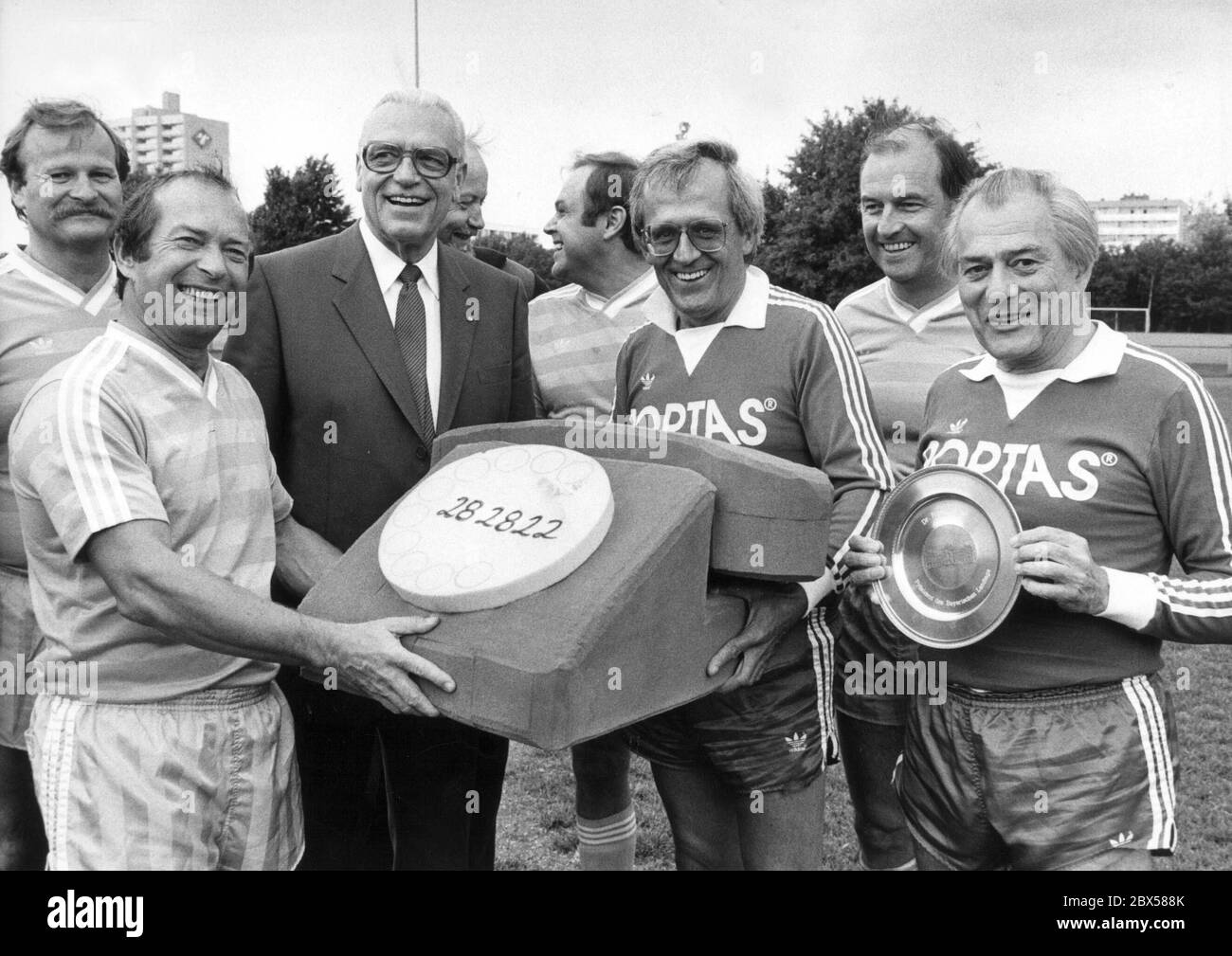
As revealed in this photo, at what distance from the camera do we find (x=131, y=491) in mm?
2016

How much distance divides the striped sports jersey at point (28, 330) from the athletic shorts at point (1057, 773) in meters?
2.26

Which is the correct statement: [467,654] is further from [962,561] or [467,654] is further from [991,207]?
[991,207]

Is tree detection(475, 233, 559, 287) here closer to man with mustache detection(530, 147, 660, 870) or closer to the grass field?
the grass field

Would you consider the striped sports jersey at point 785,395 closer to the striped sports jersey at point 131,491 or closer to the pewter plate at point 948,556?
the pewter plate at point 948,556

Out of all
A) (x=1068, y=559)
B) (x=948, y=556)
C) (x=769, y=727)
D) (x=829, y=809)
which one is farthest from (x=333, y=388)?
(x=829, y=809)

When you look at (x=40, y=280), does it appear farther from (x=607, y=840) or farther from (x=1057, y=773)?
(x=1057, y=773)

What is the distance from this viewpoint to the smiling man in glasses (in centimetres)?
244

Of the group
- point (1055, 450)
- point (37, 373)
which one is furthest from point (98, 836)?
point (1055, 450)

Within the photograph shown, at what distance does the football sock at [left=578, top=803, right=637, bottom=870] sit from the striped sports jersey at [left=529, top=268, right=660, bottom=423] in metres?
1.38

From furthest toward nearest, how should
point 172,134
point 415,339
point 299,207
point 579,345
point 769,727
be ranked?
1. point 299,207
2. point 172,134
3. point 579,345
4. point 415,339
5. point 769,727

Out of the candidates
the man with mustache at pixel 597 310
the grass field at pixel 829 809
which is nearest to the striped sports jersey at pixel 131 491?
the man with mustache at pixel 597 310

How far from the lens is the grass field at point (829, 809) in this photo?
4.23 metres

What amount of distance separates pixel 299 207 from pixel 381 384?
29160 mm

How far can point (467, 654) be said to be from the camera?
73.4 inches
